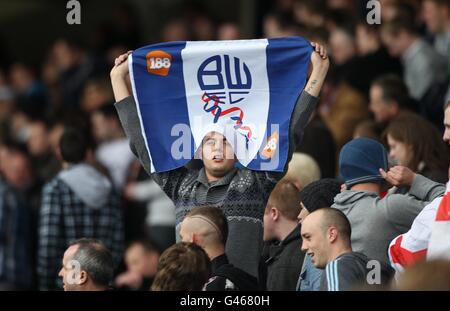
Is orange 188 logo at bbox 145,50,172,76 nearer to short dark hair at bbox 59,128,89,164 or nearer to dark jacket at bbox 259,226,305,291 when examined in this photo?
dark jacket at bbox 259,226,305,291

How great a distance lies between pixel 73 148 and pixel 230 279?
3.82 meters

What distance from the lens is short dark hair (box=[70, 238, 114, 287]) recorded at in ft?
24.7

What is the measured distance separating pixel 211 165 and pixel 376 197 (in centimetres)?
95

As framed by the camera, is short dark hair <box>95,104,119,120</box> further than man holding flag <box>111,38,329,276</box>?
Yes

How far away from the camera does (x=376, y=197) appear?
7840 mm

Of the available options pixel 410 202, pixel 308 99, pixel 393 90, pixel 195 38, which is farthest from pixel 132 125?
pixel 195 38

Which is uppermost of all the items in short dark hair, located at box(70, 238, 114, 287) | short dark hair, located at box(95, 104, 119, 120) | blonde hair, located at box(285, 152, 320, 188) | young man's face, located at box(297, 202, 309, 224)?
short dark hair, located at box(95, 104, 119, 120)

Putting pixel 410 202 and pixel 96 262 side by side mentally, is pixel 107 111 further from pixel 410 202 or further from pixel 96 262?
pixel 410 202

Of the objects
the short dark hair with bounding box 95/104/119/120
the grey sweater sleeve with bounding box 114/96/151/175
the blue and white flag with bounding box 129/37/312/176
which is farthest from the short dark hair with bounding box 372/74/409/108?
the short dark hair with bounding box 95/104/119/120

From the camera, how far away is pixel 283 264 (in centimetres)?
781

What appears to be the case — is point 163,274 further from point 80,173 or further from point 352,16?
point 352,16

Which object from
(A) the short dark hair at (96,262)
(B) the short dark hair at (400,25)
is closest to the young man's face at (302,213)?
(A) the short dark hair at (96,262)

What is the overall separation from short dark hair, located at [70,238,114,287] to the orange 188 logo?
120 cm
